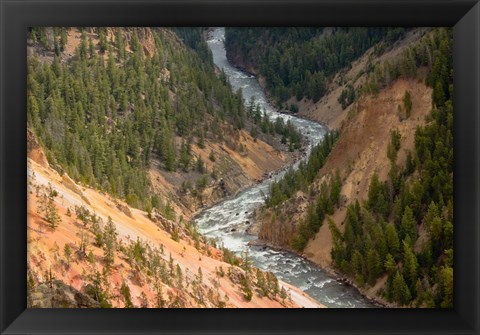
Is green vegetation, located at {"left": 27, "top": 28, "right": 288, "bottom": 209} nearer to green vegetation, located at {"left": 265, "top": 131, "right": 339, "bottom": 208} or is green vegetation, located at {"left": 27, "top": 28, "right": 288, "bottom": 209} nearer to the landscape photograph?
the landscape photograph

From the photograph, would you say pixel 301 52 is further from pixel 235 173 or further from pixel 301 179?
pixel 301 179

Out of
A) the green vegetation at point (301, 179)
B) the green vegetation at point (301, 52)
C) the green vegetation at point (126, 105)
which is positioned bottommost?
the green vegetation at point (301, 179)

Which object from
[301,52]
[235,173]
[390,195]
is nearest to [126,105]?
[235,173]

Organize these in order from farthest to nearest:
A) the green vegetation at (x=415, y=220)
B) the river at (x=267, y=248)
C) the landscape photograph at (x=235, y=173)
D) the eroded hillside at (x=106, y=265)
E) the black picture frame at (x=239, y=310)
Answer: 1. the river at (x=267, y=248)
2. the green vegetation at (x=415, y=220)
3. the landscape photograph at (x=235, y=173)
4. the eroded hillside at (x=106, y=265)
5. the black picture frame at (x=239, y=310)

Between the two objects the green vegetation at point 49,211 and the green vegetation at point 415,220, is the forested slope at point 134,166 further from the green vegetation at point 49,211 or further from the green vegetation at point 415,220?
the green vegetation at point 415,220

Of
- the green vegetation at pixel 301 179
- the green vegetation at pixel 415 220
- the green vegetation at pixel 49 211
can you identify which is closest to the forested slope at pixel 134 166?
the green vegetation at pixel 49 211

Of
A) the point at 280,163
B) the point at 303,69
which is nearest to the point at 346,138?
the point at 280,163
